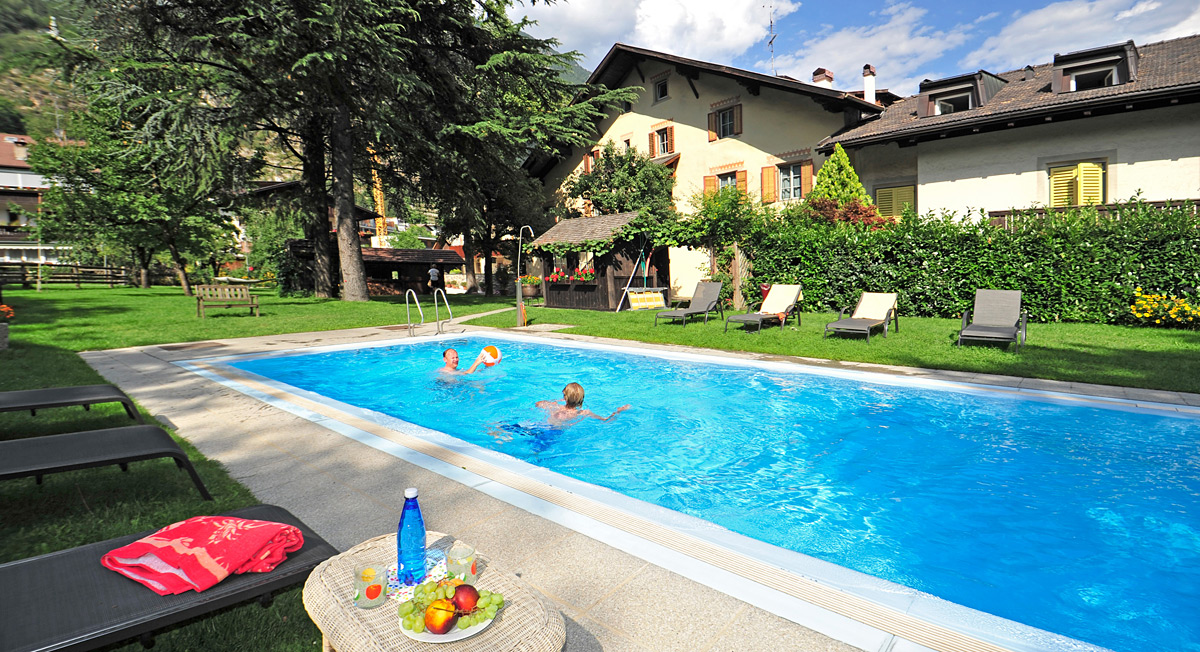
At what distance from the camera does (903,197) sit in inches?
766

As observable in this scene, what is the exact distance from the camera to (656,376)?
10.0 meters

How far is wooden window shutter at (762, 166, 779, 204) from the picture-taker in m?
22.2

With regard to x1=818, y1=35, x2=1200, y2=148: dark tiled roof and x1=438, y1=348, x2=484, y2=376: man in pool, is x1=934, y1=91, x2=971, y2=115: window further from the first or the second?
x1=438, y1=348, x2=484, y2=376: man in pool

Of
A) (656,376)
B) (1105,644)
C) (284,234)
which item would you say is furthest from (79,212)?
(1105,644)

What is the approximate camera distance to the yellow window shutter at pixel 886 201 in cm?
1969

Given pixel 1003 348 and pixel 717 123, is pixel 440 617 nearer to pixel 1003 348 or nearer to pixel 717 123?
pixel 1003 348

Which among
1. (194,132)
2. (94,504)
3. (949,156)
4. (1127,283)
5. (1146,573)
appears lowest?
(1146,573)

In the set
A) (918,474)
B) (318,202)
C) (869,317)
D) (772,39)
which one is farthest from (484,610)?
(772,39)

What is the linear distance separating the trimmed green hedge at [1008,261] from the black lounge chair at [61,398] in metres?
14.8

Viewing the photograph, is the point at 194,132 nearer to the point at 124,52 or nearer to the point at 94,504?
the point at 124,52

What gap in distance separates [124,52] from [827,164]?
2570cm

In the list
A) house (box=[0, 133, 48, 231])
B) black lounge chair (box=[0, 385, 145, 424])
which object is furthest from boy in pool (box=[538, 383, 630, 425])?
house (box=[0, 133, 48, 231])

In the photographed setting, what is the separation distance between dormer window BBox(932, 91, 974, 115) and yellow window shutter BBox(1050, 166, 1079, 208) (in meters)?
3.53

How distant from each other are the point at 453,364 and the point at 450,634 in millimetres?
9373
